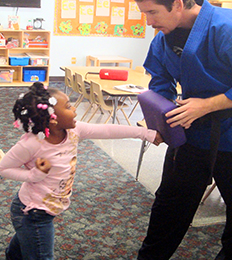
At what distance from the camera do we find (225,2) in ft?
18.8

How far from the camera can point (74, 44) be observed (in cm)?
722

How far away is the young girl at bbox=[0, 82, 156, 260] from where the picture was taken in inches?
53.4

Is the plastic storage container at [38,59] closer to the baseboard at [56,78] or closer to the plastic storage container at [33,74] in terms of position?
the plastic storage container at [33,74]

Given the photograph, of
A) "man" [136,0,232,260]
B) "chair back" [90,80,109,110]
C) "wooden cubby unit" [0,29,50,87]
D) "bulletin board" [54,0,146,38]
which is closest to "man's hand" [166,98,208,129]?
"man" [136,0,232,260]

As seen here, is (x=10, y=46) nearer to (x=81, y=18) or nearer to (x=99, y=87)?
(x=81, y=18)

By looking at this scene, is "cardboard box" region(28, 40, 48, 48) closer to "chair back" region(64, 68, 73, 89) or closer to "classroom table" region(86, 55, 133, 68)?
"classroom table" region(86, 55, 133, 68)

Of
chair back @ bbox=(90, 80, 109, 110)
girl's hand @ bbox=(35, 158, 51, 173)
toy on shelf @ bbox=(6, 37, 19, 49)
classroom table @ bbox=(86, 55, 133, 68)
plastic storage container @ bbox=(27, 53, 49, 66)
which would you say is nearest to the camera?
girl's hand @ bbox=(35, 158, 51, 173)

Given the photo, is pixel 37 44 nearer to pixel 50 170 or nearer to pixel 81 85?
pixel 81 85

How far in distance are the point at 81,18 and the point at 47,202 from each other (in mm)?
6166

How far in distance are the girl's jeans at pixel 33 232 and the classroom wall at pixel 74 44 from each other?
5762 mm

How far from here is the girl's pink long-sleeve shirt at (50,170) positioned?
4.52 ft

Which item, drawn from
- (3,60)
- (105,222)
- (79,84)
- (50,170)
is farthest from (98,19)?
(50,170)

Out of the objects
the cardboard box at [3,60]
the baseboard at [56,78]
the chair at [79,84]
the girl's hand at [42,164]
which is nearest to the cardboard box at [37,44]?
the cardboard box at [3,60]

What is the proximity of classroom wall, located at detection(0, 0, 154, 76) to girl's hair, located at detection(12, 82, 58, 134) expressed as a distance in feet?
18.6
